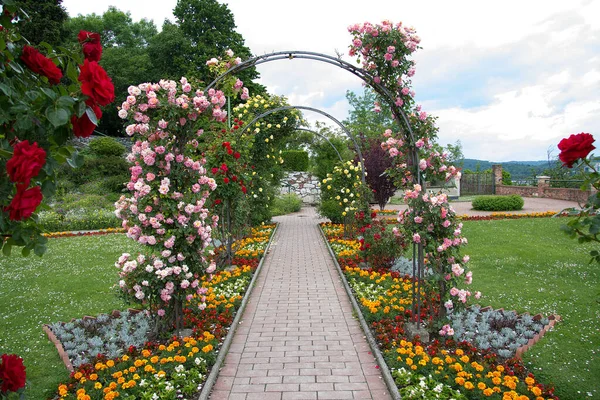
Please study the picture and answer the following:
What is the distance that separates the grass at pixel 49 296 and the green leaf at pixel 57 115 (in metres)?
1.82

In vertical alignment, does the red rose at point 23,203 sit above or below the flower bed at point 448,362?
above

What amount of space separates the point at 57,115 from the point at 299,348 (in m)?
3.77

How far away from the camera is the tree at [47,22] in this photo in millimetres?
19734

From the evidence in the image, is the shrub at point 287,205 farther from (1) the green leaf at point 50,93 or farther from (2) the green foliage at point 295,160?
(1) the green leaf at point 50,93

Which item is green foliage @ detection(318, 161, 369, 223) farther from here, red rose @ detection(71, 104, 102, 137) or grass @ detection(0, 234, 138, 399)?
red rose @ detection(71, 104, 102, 137)

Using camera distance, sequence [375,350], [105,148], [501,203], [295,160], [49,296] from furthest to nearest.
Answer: [295,160] → [105,148] → [501,203] → [49,296] → [375,350]

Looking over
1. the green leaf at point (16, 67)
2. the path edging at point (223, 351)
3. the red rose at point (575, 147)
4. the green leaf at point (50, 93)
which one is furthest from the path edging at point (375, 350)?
the green leaf at point (16, 67)

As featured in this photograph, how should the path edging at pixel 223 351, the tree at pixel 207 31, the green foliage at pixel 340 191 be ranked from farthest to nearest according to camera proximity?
the tree at pixel 207 31 → the green foliage at pixel 340 191 → the path edging at pixel 223 351

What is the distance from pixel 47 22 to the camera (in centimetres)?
2025

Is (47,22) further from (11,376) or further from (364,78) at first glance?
(11,376)

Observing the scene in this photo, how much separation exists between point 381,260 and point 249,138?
4.03 metres

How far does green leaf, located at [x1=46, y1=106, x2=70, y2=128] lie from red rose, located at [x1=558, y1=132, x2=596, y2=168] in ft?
7.30

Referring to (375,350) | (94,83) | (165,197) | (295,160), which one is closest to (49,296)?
(165,197)

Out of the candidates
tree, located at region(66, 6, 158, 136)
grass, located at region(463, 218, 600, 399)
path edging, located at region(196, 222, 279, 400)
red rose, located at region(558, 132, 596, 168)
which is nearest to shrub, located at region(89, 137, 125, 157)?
tree, located at region(66, 6, 158, 136)
